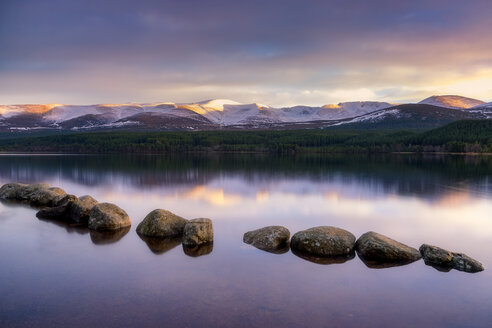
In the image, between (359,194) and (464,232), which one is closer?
(464,232)

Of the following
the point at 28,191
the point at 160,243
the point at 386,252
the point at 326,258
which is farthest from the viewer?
the point at 28,191

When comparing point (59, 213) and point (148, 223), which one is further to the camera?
point (59, 213)

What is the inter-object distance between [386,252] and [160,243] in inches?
271

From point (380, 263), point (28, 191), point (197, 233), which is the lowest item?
point (380, 263)

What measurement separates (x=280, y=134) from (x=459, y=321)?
124m

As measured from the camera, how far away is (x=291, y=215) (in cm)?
1755

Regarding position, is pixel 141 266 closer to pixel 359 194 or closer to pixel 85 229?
pixel 85 229

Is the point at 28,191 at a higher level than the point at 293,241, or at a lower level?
higher

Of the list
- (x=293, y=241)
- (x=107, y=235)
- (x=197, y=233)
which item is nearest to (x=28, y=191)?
(x=107, y=235)

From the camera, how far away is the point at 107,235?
13.0m

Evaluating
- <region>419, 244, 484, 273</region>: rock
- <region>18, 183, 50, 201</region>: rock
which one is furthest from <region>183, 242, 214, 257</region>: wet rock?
<region>18, 183, 50, 201</region>: rock

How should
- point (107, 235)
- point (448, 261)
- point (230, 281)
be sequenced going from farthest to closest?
1. point (107, 235)
2. point (448, 261)
3. point (230, 281)

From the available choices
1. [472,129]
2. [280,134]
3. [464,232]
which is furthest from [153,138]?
[464,232]

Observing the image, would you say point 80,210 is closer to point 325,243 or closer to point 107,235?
point 107,235
